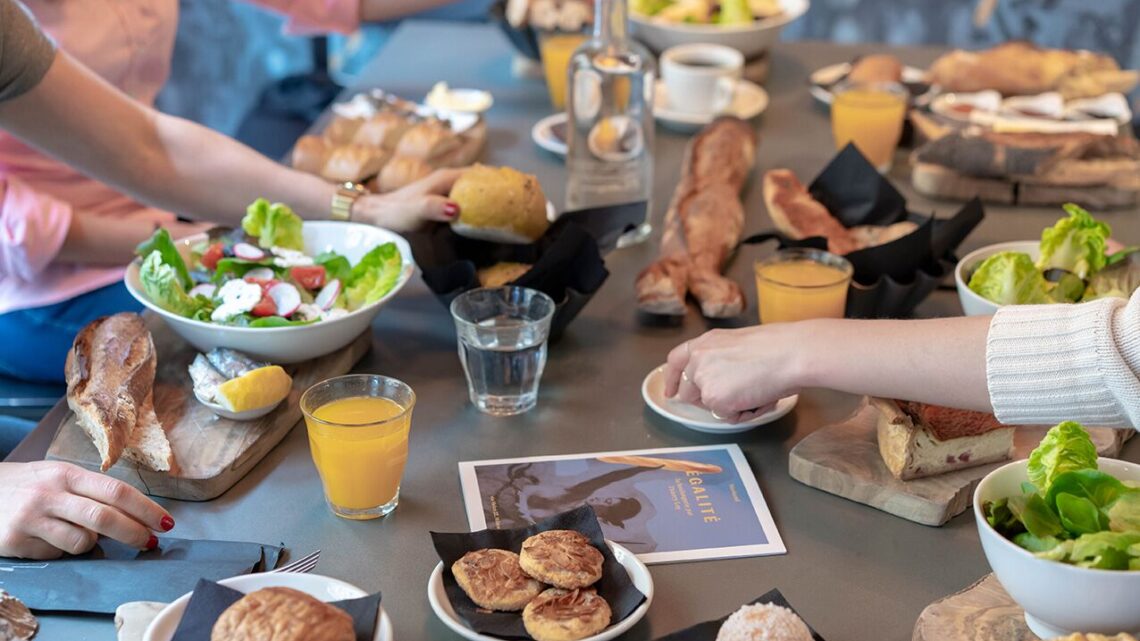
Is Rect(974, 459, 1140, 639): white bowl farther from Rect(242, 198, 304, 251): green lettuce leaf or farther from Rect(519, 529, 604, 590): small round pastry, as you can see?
Rect(242, 198, 304, 251): green lettuce leaf

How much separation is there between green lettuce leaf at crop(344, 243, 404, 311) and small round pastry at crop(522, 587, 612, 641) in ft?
2.24

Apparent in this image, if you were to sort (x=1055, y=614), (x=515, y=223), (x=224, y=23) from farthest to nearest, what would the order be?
1. (x=224, y=23)
2. (x=515, y=223)
3. (x=1055, y=614)

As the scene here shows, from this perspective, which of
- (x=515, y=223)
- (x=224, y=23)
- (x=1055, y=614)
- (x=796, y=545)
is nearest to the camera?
(x=1055, y=614)

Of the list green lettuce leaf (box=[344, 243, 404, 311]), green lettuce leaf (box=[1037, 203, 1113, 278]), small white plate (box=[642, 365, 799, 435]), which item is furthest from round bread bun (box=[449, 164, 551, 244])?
green lettuce leaf (box=[1037, 203, 1113, 278])

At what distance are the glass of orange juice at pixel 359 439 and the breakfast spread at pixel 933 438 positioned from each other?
0.55 metres

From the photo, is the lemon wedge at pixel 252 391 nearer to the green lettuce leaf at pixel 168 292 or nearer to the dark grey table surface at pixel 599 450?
the dark grey table surface at pixel 599 450

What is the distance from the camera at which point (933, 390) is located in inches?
52.7

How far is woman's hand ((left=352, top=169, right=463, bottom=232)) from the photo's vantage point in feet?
5.90

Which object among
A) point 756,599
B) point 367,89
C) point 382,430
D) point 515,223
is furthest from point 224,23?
point 756,599

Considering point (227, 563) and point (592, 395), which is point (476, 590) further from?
point (592, 395)

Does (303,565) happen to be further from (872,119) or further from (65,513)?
(872,119)

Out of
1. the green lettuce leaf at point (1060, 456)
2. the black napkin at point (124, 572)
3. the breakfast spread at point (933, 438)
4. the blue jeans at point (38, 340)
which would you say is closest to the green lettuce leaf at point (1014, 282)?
the breakfast spread at point (933, 438)

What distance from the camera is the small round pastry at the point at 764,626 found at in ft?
3.45

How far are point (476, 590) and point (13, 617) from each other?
445 mm
